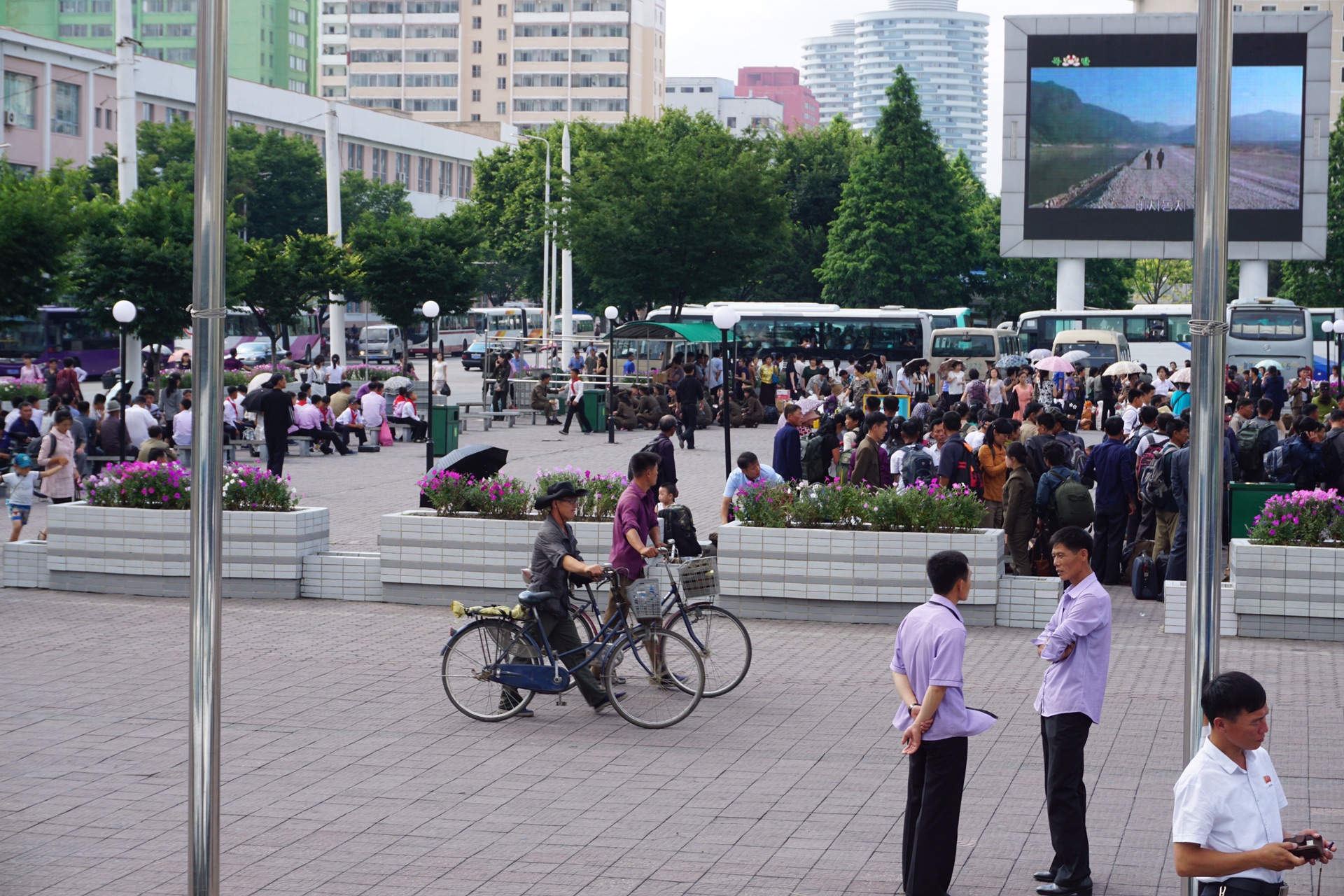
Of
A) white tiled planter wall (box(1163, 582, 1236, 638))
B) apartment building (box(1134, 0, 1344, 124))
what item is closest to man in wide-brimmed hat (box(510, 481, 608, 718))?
white tiled planter wall (box(1163, 582, 1236, 638))

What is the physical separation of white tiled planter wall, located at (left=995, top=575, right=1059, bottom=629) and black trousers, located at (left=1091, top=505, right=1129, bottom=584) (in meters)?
2.42

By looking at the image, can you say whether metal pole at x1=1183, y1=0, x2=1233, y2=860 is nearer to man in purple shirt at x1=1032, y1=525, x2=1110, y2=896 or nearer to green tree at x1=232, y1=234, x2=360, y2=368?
man in purple shirt at x1=1032, y1=525, x2=1110, y2=896

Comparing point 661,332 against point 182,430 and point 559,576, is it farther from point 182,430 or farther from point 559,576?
point 559,576

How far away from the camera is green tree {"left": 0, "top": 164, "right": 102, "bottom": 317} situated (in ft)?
88.9

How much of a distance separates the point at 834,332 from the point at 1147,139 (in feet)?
38.6

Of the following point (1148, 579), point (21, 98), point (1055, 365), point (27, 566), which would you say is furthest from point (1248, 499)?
point (21, 98)

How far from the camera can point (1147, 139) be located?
4294cm

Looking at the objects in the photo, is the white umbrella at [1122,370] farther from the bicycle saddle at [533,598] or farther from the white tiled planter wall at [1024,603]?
the bicycle saddle at [533,598]

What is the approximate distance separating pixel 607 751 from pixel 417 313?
119ft

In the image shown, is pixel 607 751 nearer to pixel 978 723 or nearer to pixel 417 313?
pixel 978 723

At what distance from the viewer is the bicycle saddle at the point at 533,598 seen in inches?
375

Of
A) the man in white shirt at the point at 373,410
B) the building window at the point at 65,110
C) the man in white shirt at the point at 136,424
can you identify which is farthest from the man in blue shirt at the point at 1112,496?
the building window at the point at 65,110

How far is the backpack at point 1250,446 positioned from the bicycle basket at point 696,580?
970 centimetres

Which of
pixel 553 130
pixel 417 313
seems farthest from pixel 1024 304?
pixel 417 313
